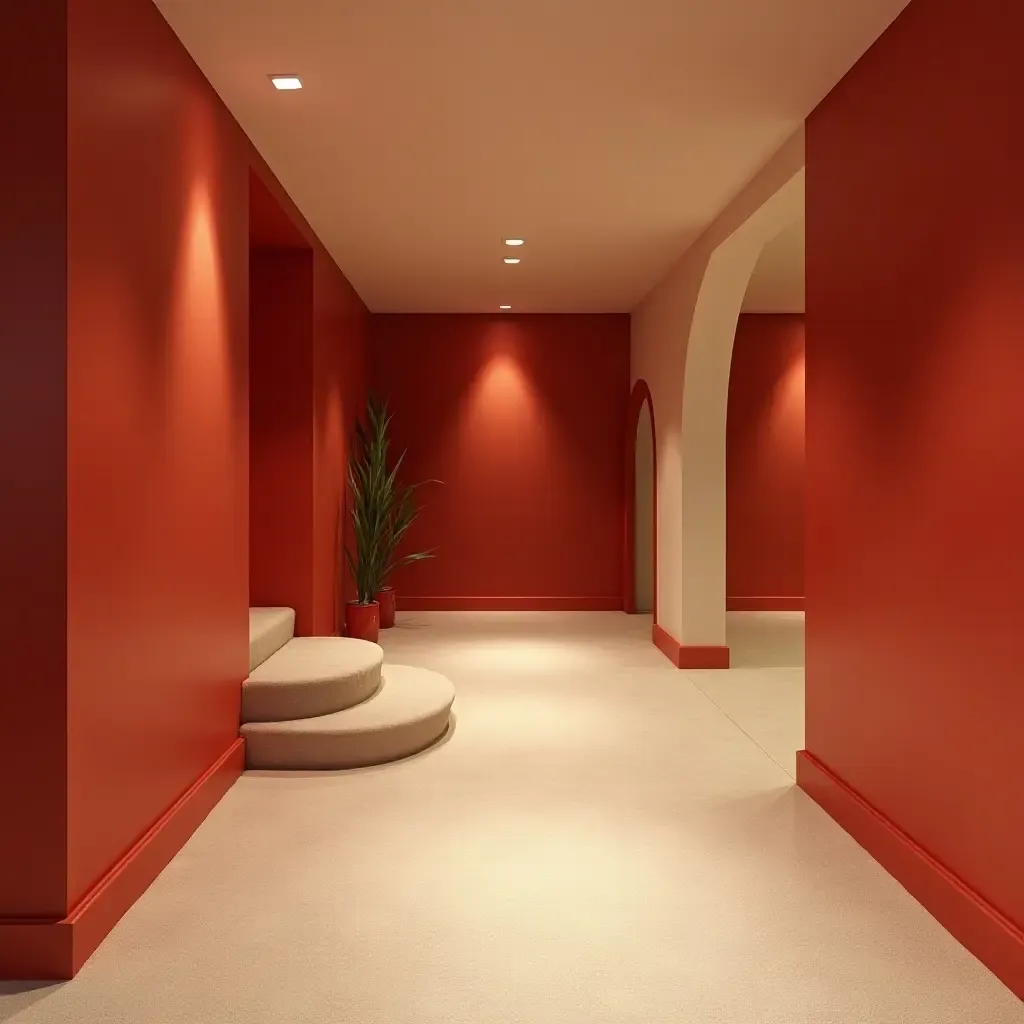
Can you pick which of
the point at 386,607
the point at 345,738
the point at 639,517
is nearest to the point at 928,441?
the point at 345,738

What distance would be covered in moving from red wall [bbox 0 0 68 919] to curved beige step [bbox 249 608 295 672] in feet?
6.66

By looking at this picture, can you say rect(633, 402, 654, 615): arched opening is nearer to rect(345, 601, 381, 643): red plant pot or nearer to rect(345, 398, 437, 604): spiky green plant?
rect(345, 398, 437, 604): spiky green plant

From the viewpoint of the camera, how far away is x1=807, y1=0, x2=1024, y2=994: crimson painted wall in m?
2.46

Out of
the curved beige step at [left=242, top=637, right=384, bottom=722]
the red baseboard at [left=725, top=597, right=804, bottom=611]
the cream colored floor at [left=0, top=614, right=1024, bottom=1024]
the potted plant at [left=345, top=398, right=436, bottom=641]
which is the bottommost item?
the cream colored floor at [left=0, top=614, right=1024, bottom=1024]

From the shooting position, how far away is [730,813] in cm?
364

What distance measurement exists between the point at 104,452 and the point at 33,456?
0.27m

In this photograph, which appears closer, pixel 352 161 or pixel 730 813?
pixel 730 813

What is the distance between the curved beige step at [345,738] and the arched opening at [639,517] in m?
4.64

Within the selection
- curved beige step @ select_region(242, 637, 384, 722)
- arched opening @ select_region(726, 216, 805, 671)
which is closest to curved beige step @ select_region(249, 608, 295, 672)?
curved beige step @ select_region(242, 637, 384, 722)

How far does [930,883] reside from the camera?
2.79 metres

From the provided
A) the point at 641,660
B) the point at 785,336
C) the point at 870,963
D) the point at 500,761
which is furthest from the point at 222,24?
the point at 785,336

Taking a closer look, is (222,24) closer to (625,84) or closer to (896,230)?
(625,84)

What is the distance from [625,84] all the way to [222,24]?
1464 mm

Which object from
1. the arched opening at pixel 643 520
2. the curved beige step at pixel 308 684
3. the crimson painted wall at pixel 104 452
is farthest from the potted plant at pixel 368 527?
the crimson painted wall at pixel 104 452
